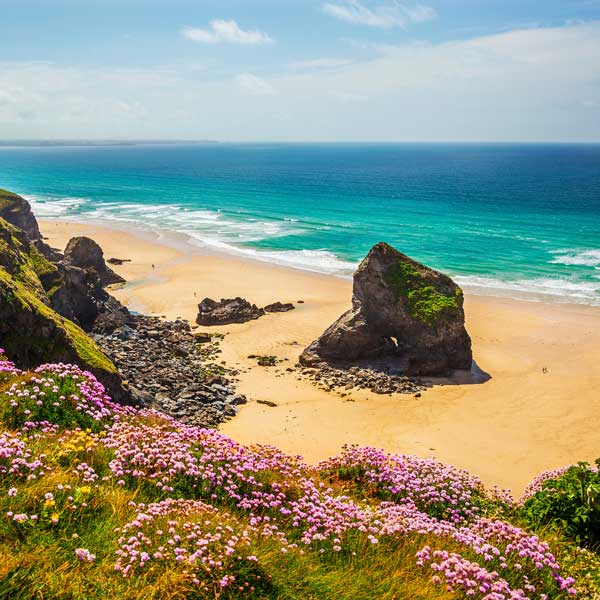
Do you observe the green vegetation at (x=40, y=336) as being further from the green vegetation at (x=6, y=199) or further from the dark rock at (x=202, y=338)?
the green vegetation at (x=6, y=199)

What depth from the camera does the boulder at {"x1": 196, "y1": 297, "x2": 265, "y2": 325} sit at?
3522 centimetres

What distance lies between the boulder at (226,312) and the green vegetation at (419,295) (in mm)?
11551

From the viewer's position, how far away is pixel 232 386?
24953 millimetres

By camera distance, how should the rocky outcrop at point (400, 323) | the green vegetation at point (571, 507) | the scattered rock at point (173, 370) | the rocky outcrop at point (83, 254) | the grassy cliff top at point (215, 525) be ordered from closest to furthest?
the grassy cliff top at point (215, 525) → the green vegetation at point (571, 507) → the scattered rock at point (173, 370) → the rocky outcrop at point (400, 323) → the rocky outcrop at point (83, 254)

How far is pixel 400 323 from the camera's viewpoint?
28281mm

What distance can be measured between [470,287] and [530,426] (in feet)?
88.0

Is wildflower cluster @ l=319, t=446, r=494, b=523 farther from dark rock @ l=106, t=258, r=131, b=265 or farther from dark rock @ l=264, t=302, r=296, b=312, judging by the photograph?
dark rock @ l=106, t=258, r=131, b=265

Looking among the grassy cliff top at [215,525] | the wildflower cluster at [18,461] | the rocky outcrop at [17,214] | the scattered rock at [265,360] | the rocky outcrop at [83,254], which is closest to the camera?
the grassy cliff top at [215,525]

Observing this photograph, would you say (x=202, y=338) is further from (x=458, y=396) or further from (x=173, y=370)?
(x=458, y=396)

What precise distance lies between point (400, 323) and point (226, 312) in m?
12.5

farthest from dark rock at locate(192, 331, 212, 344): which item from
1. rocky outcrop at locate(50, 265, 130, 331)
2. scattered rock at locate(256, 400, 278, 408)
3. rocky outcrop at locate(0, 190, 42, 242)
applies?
rocky outcrop at locate(0, 190, 42, 242)

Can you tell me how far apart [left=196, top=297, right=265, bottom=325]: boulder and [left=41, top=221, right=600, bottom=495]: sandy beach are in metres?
0.90

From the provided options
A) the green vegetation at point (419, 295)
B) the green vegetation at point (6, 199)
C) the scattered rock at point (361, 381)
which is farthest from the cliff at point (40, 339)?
the green vegetation at point (6, 199)

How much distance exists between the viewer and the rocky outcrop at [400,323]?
2750cm
